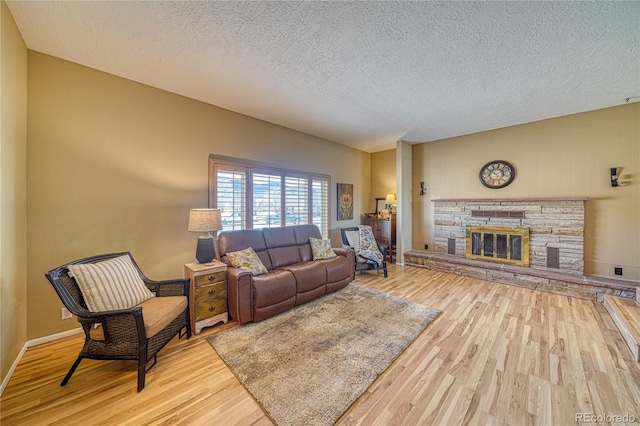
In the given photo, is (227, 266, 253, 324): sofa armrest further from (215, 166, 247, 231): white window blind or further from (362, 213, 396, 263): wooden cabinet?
(362, 213, 396, 263): wooden cabinet

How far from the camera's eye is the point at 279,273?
298cm

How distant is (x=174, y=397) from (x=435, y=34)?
3.58 meters

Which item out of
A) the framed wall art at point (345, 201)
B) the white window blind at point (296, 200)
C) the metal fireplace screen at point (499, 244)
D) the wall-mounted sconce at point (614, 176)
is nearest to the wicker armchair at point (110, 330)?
the white window blind at point (296, 200)

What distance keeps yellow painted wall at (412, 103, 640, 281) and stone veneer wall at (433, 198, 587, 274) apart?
0.57 ft

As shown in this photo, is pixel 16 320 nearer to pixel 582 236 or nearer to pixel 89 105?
pixel 89 105

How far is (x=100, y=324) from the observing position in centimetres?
178

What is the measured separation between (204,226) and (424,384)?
2.61 meters

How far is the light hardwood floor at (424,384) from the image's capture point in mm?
1511

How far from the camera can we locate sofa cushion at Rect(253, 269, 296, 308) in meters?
2.68

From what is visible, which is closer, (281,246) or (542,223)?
(281,246)

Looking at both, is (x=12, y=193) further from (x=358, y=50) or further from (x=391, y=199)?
(x=391, y=199)

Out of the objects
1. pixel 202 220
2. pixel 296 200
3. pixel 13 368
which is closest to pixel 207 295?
pixel 202 220

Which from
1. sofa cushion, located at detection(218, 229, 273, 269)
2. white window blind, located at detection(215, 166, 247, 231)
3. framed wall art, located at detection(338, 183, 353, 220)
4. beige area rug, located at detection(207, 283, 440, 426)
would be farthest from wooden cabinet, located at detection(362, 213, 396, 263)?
white window blind, located at detection(215, 166, 247, 231)

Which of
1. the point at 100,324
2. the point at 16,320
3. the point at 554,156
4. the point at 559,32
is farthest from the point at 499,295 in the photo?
the point at 16,320
